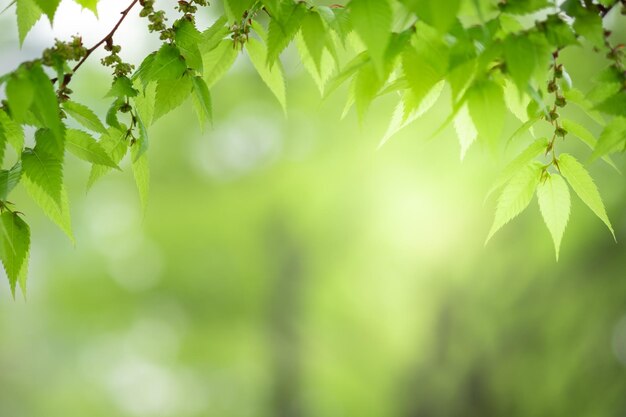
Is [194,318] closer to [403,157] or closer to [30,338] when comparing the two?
[30,338]

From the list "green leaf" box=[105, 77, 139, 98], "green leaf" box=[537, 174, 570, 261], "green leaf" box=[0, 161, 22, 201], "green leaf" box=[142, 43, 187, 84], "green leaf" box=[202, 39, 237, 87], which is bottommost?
"green leaf" box=[537, 174, 570, 261]

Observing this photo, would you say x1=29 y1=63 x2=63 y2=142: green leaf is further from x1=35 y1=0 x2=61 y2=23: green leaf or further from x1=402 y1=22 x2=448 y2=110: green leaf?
x1=402 y1=22 x2=448 y2=110: green leaf

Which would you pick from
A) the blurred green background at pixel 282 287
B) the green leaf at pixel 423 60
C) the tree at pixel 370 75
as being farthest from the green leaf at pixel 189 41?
the blurred green background at pixel 282 287

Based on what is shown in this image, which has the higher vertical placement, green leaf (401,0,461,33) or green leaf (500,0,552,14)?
green leaf (500,0,552,14)

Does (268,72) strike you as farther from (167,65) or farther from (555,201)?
(555,201)

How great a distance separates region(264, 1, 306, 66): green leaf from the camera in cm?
61

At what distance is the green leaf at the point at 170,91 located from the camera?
0.68m

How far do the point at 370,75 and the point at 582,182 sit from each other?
0.26m

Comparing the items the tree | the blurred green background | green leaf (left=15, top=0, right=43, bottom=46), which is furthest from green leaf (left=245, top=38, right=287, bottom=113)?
the blurred green background

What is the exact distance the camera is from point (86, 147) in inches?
26.2

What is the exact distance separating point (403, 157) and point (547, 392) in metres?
2.04

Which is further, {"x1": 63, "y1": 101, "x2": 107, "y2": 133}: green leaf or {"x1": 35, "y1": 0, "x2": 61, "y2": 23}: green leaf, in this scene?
{"x1": 63, "y1": 101, "x2": 107, "y2": 133}: green leaf

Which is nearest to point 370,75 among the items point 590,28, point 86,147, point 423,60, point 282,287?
point 423,60

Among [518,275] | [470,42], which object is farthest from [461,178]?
[470,42]
